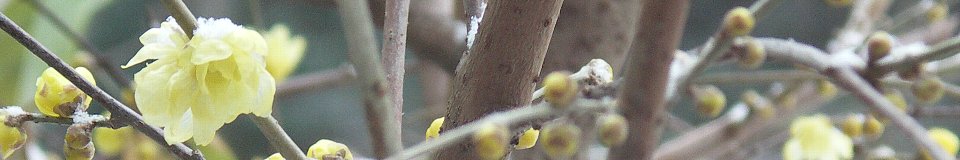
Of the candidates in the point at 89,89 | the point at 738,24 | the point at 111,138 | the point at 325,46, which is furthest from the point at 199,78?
the point at 325,46

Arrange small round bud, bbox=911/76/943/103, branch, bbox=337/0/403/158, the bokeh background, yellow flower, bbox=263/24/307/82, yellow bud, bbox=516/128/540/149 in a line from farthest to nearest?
the bokeh background, yellow flower, bbox=263/24/307/82, small round bud, bbox=911/76/943/103, yellow bud, bbox=516/128/540/149, branch, bbox=337/0/403/158

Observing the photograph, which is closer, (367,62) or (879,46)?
(367,62)

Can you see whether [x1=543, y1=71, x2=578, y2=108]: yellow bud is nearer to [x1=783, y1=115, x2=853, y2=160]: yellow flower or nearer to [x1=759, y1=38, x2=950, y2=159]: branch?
[x1=759, y1=38, x2=950, y2=159]: branch

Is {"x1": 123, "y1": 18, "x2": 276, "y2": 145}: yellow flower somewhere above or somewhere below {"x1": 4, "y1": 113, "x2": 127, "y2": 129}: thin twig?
above

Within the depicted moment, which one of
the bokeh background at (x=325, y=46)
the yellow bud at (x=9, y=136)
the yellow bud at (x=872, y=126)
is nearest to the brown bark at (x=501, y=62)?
the yellow bud at (x=9, y=136)

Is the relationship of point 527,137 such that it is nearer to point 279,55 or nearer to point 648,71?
point 648,71

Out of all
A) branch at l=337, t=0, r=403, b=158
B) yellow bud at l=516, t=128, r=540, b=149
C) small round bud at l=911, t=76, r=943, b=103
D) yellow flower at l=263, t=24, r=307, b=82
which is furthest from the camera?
yellow flower at l=263, t=24, r=307, b=82

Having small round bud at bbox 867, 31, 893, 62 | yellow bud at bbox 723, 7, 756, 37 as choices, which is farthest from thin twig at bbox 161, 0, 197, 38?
small round bud at bbox 867, 31, 893, 62
